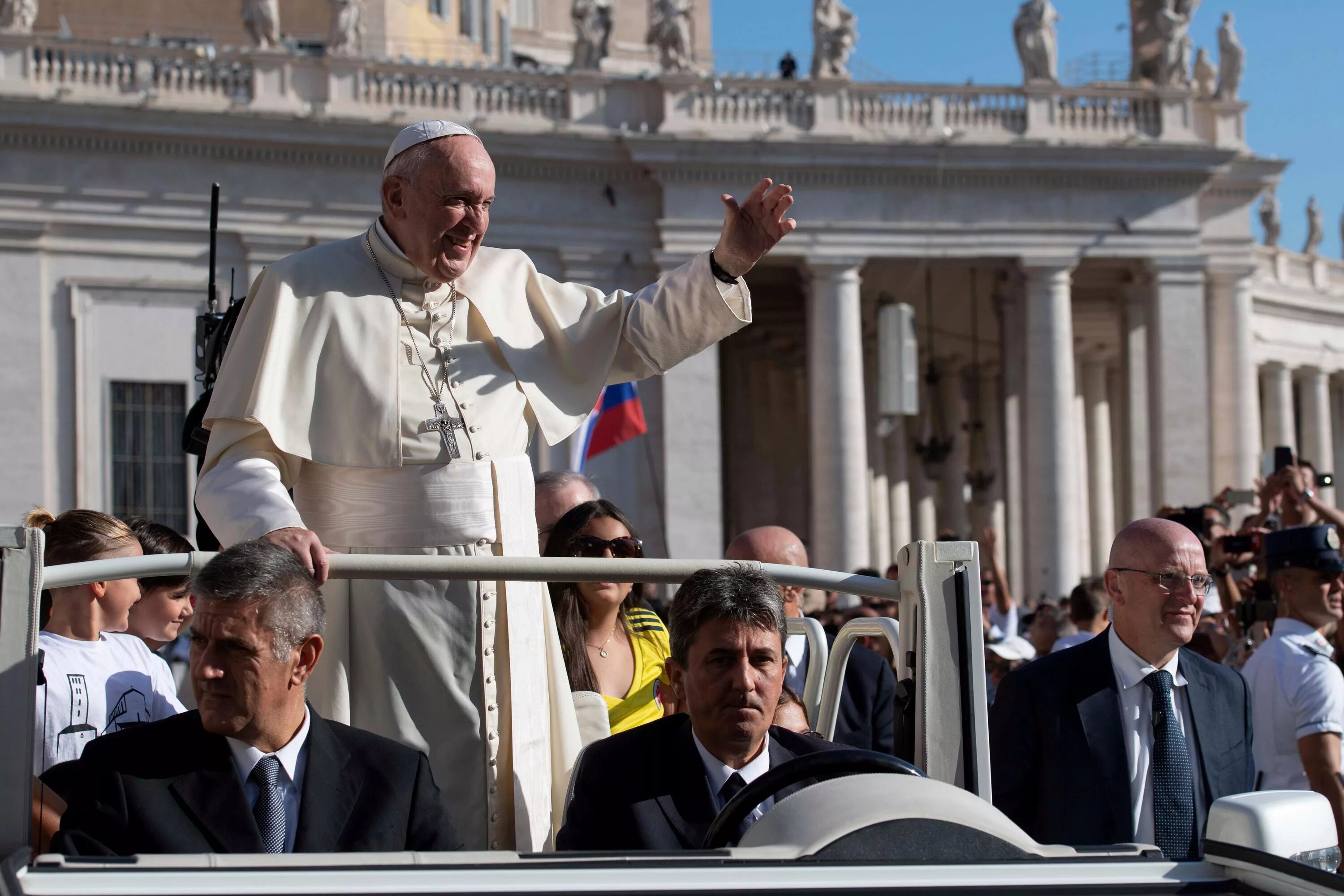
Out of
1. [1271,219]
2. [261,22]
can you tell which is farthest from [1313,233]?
[261,22]

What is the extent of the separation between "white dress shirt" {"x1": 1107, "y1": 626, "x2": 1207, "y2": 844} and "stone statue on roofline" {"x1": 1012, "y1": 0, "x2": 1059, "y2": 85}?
89.9ft

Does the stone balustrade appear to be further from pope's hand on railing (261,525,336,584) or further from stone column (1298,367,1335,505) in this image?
pope's hand on railing (261,525,336,584)

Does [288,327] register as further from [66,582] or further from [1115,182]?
[1115,182]

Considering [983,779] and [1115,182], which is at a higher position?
[1115,182]

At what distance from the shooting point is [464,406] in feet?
16.9

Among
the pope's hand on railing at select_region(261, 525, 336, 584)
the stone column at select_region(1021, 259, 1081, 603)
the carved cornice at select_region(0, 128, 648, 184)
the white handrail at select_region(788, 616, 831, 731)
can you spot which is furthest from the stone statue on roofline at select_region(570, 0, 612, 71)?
the pope's hand on railing at select_region(261, 525, 336, 584)

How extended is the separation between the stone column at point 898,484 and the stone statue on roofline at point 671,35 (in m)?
12.2

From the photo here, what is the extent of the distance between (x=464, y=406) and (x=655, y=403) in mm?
25092

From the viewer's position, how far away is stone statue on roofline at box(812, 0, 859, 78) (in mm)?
31500

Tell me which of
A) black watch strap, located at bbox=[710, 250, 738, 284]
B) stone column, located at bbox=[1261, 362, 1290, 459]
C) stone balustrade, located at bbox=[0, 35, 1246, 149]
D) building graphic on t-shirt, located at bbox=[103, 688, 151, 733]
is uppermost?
stone balustrade, located at bbox=[0, 35, 1246, 149]

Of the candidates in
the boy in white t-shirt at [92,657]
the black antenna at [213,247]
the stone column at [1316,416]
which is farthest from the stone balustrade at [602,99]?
the boy in white t-shirt at [92,657]

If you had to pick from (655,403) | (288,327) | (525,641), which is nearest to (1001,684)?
(525,641)

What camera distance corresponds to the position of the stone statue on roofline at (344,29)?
29.5 meters

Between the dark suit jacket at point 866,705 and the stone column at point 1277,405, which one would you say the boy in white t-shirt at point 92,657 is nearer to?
the dark suit jacket at point 866,705
